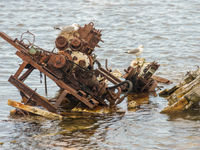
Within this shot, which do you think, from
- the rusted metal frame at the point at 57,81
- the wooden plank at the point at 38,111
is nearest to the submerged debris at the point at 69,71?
the rusted metal frame at the point at 57,81

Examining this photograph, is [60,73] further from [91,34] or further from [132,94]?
[132,94]

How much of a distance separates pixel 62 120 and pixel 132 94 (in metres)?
3.75

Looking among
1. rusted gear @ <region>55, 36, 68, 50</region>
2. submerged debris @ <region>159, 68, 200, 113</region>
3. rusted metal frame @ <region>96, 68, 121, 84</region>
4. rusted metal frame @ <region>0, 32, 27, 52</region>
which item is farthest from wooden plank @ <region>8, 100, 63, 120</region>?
submerged debris @ <region>159, 68, 200, 113</region>

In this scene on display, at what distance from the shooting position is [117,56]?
74.3 ft

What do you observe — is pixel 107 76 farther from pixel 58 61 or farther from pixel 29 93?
pixel 29 93

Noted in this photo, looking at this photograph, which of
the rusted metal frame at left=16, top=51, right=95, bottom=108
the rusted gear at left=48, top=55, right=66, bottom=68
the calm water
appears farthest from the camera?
the rusted metal frame at left=16, top=51, right=95, bottom=108

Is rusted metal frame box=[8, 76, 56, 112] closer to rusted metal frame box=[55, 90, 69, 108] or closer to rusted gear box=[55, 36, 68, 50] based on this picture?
rusted metal frame box=[55, 90, 69, 108]

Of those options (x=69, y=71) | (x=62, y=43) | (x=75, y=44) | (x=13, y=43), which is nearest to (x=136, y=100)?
(x=69, y=71)

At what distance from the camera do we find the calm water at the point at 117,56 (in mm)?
10516

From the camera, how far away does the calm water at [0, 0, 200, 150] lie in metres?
10.5

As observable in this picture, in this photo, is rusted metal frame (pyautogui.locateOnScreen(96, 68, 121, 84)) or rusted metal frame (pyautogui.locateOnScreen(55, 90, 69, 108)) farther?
rusted metal frame (pyautogui.locateOnScreen(96, 68, 121, 84))

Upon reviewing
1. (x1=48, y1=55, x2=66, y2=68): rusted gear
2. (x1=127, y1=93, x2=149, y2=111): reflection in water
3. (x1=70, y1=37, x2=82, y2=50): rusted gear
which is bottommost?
(x1=127, y1=93, x2=149, y2=111): reflection in water

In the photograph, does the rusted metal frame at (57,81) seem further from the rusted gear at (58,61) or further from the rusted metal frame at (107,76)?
the rusted metal frame at (107,76)

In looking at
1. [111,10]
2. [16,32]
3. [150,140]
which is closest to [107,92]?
[150,140]
